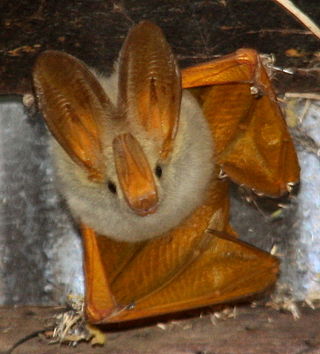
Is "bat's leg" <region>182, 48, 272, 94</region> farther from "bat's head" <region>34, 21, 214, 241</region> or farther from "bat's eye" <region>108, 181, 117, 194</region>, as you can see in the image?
"bat's eye" <region>108, 181, 117, 194</region>

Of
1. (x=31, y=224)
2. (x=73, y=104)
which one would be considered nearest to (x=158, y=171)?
(x=73, y=104)

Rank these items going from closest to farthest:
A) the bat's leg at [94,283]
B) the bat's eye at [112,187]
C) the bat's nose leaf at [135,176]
→ the bat's nose leaf at [135,176], the bat's eye at [112,187], the bat's leg at [94,283]

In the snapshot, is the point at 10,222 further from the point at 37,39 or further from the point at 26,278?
the point at 37,39

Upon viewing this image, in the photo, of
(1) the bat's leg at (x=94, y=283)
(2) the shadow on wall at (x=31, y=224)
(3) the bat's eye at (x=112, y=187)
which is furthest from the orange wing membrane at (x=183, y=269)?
(2) the shadow on wall at (x=31, y=224)

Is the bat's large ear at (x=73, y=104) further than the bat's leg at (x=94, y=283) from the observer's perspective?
No

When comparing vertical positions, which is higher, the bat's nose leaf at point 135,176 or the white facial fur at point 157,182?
the bat's nose leaf at point 135,176

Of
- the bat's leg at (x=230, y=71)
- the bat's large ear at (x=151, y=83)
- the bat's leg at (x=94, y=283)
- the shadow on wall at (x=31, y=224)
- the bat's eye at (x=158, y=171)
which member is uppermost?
the bat's large ear at (x=151, y=83)

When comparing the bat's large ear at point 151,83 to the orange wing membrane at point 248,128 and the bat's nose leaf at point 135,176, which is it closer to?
the bat's nose leaf at point 135,176

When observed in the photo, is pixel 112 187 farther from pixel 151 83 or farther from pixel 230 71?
pixel 230 71

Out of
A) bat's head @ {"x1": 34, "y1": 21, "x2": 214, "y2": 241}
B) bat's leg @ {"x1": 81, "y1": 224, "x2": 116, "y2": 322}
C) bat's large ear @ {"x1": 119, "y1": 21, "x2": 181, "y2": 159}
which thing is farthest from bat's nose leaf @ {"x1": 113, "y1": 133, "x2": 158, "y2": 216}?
bat's leg @ {"x1": 81, "y1": 224, "x2": 116, "y2": 322}
